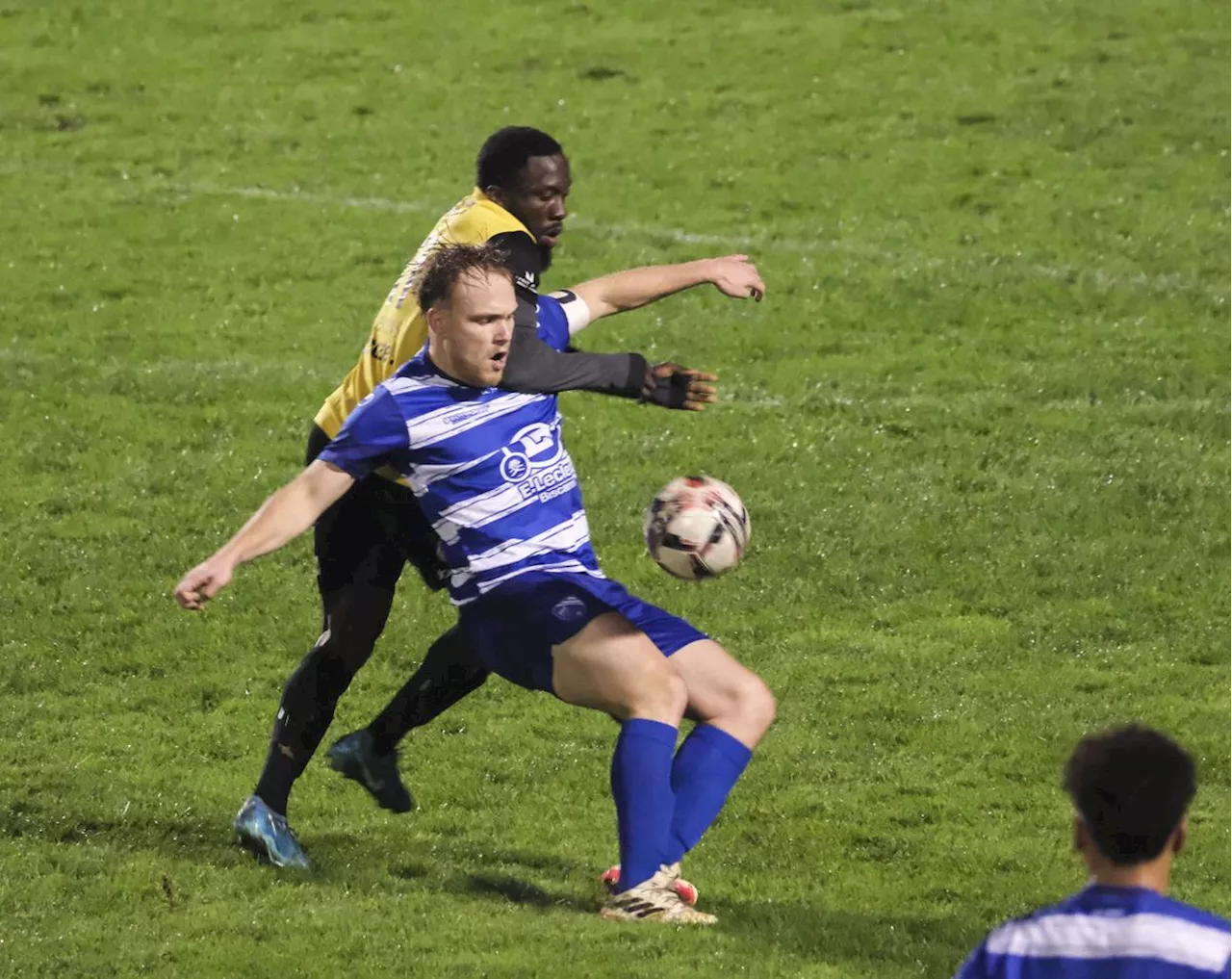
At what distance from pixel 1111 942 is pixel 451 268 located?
10.3ft

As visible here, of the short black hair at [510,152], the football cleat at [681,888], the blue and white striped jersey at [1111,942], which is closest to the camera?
the blue and white striped jersey at [1111,942]

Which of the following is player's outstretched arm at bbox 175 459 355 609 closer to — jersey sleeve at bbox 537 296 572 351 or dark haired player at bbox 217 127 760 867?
dark haired player at bbox 217 127 760 867

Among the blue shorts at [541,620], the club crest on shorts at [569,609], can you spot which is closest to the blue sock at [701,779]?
the blue shorts at [541,620]

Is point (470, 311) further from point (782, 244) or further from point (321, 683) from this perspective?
point (782, 244)

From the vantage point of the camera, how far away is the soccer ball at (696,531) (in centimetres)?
649

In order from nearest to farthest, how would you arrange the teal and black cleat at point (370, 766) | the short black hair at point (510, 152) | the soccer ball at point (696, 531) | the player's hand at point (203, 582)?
the player's hand at point (203, 582) → the soccer ball at point (696, 531) → the short black hair at point (510, 152) → the teal and black cleat at point (370, 766)

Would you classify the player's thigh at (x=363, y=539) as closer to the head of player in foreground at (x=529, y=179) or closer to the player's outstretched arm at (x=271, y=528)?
the player's outstretched arm at (x=271, y=528)

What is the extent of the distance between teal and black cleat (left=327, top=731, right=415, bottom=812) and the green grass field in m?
0.17

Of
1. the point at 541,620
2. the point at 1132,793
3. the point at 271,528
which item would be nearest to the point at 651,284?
the point at 541,620

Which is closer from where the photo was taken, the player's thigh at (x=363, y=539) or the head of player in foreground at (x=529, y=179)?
the player's thigh at (x=363, y=539)

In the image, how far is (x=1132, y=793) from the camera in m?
3.48

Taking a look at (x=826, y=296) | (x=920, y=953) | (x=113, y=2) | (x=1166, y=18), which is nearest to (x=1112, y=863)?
(x=920, y=953)

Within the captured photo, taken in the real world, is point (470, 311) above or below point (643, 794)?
above

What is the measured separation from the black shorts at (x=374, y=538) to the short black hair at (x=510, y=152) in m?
1.09
